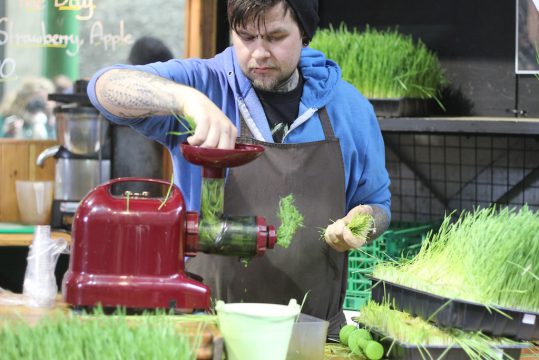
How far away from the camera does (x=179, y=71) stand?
258 centimetres

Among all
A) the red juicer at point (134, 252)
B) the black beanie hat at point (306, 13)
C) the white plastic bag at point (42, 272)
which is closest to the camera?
the red juicer at point (134, 252)

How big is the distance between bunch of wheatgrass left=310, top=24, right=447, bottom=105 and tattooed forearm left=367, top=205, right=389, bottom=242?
1.37 m

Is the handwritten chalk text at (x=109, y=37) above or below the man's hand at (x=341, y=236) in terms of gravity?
above

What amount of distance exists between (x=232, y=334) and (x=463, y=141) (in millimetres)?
2887

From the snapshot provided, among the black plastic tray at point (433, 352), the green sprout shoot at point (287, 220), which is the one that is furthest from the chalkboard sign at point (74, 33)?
the black plastic tray at point (433, 352)

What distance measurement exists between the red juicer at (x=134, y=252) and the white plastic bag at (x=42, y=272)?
0.38ft

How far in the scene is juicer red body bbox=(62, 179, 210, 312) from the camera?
1985 millimetres

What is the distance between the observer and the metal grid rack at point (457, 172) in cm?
439

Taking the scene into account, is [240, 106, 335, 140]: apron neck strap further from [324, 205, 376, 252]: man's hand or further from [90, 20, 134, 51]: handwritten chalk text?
[90, 20, 134, 51]: handwritten chalk text

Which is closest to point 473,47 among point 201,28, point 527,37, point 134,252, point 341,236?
point 527,37

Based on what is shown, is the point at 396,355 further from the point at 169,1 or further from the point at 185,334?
the point at 169,1

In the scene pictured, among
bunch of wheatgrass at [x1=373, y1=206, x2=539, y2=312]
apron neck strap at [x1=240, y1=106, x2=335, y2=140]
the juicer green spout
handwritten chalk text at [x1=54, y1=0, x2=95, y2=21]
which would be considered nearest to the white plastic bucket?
the juicer green spout

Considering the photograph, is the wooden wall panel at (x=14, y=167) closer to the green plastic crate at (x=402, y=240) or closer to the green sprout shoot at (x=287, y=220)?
the green plastic crate at (x=402, y=240)

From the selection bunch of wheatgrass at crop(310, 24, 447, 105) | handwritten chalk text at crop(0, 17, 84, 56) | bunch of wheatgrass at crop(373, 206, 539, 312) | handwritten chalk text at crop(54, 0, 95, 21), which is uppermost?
handwritten chalk text at crop(54, 0, 95, 21)
